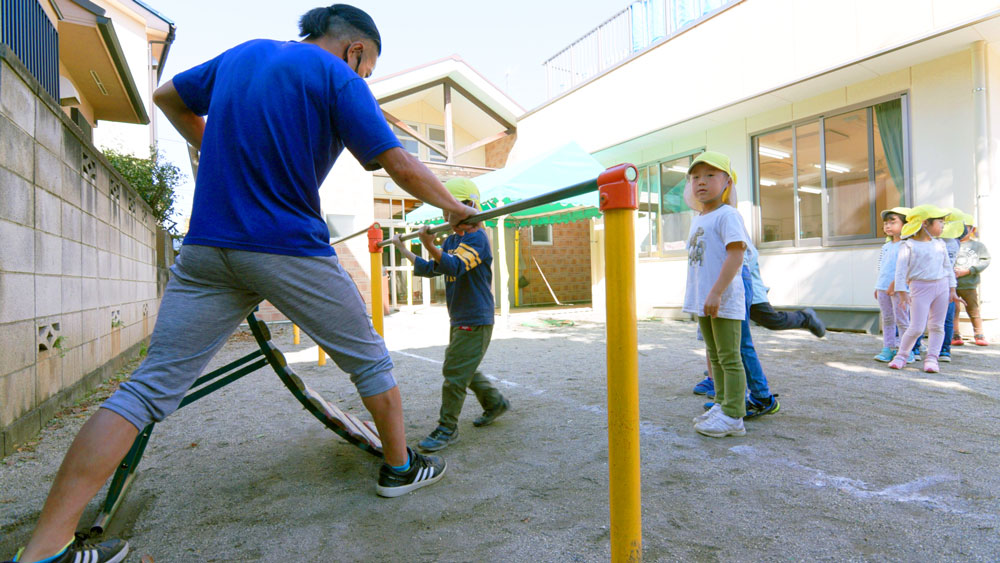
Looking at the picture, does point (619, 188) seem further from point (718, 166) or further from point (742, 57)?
point (742, 57)

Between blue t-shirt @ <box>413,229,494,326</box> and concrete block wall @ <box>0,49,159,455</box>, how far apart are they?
199cm

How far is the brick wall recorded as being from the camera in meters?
14.2

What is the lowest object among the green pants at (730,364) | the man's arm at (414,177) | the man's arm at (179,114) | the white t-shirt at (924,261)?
the green pants at (730,364)

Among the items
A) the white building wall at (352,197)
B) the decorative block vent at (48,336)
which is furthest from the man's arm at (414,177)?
the white building wall at (352,197)

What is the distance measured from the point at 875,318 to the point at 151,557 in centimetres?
729

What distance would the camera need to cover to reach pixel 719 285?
2.58 metres

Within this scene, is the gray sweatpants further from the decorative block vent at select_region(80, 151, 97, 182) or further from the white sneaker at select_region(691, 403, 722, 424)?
the decorative block vent at select_region(80, 151, 97, 182)

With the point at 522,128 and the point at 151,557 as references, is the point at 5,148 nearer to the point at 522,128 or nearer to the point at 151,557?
the point at 151,557

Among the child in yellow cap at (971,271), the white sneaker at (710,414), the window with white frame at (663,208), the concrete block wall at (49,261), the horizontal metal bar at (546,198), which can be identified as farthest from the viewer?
the window with white frame at (663,208)

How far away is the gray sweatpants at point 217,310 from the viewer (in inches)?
60.0

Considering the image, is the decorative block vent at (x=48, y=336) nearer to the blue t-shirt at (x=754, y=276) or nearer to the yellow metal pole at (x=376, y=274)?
the yellow metal pole at (x=376, y=274)

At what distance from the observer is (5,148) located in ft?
A: 8.42

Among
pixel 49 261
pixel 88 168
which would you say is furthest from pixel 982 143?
pixel 88 168

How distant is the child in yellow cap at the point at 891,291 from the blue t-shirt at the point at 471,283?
12.7 feet
